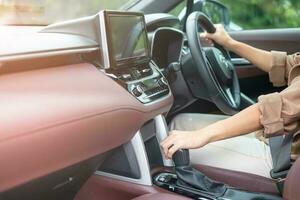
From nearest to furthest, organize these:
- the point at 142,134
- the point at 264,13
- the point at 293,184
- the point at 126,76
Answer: the point at 293,184, the point at 126,76, the point at 142,134, the point at 264,13

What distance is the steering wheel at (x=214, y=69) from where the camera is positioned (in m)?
1.47

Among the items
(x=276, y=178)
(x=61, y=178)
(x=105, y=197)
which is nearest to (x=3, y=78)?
(x=61, y=178)

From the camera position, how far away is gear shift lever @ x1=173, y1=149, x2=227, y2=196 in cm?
120

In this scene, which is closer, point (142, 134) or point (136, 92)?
point (136, 92)

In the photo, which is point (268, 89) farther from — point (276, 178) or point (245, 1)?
point (276, 178)

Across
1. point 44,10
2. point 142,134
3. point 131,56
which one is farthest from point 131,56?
point 44,10

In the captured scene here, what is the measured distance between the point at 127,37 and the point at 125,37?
1 cm

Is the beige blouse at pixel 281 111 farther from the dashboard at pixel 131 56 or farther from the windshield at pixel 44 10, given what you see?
the windshield at pixel 44 10

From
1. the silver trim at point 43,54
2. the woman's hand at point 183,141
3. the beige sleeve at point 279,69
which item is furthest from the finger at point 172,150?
the beige sleeve at point 279,69

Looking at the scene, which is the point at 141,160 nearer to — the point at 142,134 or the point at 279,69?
the point at 142,134

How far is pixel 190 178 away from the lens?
123cm

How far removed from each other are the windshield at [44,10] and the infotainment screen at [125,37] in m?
0.13

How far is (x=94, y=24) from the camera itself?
3.94 feet

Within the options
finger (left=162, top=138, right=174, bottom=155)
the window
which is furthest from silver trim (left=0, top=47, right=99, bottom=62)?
the window
